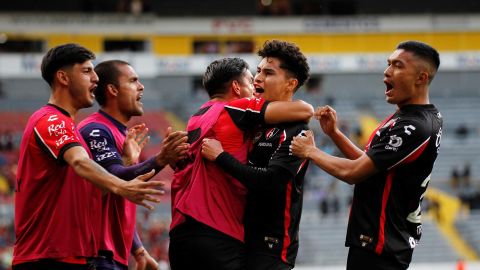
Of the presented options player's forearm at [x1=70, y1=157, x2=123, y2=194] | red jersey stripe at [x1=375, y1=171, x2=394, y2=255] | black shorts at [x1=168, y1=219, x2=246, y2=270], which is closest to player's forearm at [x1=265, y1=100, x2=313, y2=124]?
red jersey stripe at [x1=375, y1=171, x2=394, y2=255]

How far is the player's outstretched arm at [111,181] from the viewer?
532cm

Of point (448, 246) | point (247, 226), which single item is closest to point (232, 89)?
point (247, 226)

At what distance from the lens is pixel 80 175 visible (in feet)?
18.1

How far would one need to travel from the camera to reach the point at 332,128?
6.49 m

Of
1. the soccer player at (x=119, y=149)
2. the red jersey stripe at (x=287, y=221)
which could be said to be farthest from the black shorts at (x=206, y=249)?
the soccer player at (x=119, y=149)

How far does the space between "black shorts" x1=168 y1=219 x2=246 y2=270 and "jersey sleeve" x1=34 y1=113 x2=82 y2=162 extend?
903 mm

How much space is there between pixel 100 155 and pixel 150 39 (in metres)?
32.3

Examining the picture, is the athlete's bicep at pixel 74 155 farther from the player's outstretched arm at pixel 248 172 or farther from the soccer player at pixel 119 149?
the player's outstretched arm at pixel 248 172

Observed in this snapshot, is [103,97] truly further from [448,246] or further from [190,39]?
[190,39]

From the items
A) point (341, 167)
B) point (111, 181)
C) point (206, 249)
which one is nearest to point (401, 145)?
point (341, 167)

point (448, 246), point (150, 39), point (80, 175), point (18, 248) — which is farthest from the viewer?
point (150, 39)

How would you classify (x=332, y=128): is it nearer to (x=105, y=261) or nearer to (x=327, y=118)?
(x=327, y=118)

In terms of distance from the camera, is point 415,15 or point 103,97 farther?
point 415,15

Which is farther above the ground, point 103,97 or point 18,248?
point 103,97
